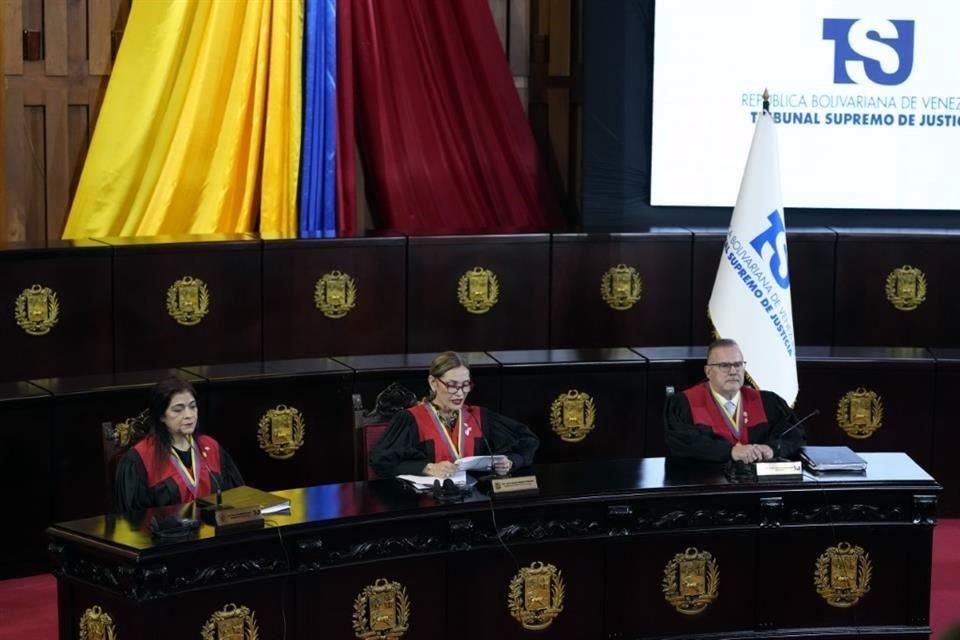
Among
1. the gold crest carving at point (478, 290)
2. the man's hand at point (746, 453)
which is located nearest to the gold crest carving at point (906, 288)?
the gold crest carving at point (478, 290)

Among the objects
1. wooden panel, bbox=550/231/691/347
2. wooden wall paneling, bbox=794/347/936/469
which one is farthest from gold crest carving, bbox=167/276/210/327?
wooden wall paneling, bbox=794/347/936/469

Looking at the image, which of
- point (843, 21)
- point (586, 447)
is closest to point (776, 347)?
point (586, 447)

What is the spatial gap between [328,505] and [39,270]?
2.25 meters

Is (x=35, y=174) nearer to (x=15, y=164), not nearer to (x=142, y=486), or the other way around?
(x=15, y=164)

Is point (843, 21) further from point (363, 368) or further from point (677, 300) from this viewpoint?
point (363, 368)

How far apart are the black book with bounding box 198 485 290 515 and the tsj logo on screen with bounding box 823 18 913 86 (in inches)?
169

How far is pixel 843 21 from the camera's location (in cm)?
835

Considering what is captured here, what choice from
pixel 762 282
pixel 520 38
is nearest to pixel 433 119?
pixel 520 38

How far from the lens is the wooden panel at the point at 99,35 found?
8102mm

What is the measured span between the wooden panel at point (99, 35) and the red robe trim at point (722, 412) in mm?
3492

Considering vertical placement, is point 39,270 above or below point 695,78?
below

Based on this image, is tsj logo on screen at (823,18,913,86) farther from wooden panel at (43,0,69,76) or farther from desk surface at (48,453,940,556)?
wooden panel at (43,0,69,76)

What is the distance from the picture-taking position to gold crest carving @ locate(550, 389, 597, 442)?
746 cm

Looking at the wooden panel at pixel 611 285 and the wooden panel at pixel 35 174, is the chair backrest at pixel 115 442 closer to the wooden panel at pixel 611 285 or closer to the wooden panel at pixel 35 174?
the wooden panel at pixel 35 174
